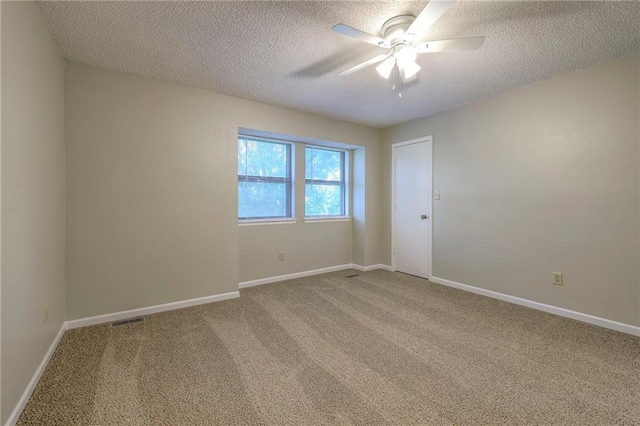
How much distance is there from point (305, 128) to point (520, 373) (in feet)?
11.1

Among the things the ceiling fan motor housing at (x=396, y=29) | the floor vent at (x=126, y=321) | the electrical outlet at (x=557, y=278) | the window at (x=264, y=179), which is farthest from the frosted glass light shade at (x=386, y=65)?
the floor vent at (x=126, y=321)

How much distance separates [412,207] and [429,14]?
298cm

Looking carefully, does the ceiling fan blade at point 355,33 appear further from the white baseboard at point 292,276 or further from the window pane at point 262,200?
the white baseboard at point 292,276

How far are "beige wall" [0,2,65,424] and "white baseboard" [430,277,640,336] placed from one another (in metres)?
3.99

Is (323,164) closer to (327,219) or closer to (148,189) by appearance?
(327,219)

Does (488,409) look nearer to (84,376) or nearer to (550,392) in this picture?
(550,392)

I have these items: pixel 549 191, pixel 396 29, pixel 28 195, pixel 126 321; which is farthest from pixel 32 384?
pixel 549 191

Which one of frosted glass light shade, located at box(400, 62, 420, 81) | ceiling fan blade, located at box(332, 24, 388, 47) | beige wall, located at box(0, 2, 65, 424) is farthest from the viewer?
frosted glass light shade, located at box(400, 62, 420, 81)

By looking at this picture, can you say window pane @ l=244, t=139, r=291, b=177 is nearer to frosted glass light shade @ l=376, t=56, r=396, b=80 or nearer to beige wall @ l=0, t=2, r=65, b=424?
beige wall @ l=0, t=2, r=65, b=424

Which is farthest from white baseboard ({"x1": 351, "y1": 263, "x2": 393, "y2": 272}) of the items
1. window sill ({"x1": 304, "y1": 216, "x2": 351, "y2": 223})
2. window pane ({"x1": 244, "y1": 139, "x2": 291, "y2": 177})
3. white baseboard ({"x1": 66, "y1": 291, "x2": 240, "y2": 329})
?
white baseboard ({"x1": 66, "y1": 291, "x2": 240, "y2": 329})

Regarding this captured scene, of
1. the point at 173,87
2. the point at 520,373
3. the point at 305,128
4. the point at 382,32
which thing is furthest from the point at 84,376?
the point at 305,128

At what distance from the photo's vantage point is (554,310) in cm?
278

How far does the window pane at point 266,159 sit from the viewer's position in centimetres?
379

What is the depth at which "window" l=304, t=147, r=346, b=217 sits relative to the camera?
4.36 meters
